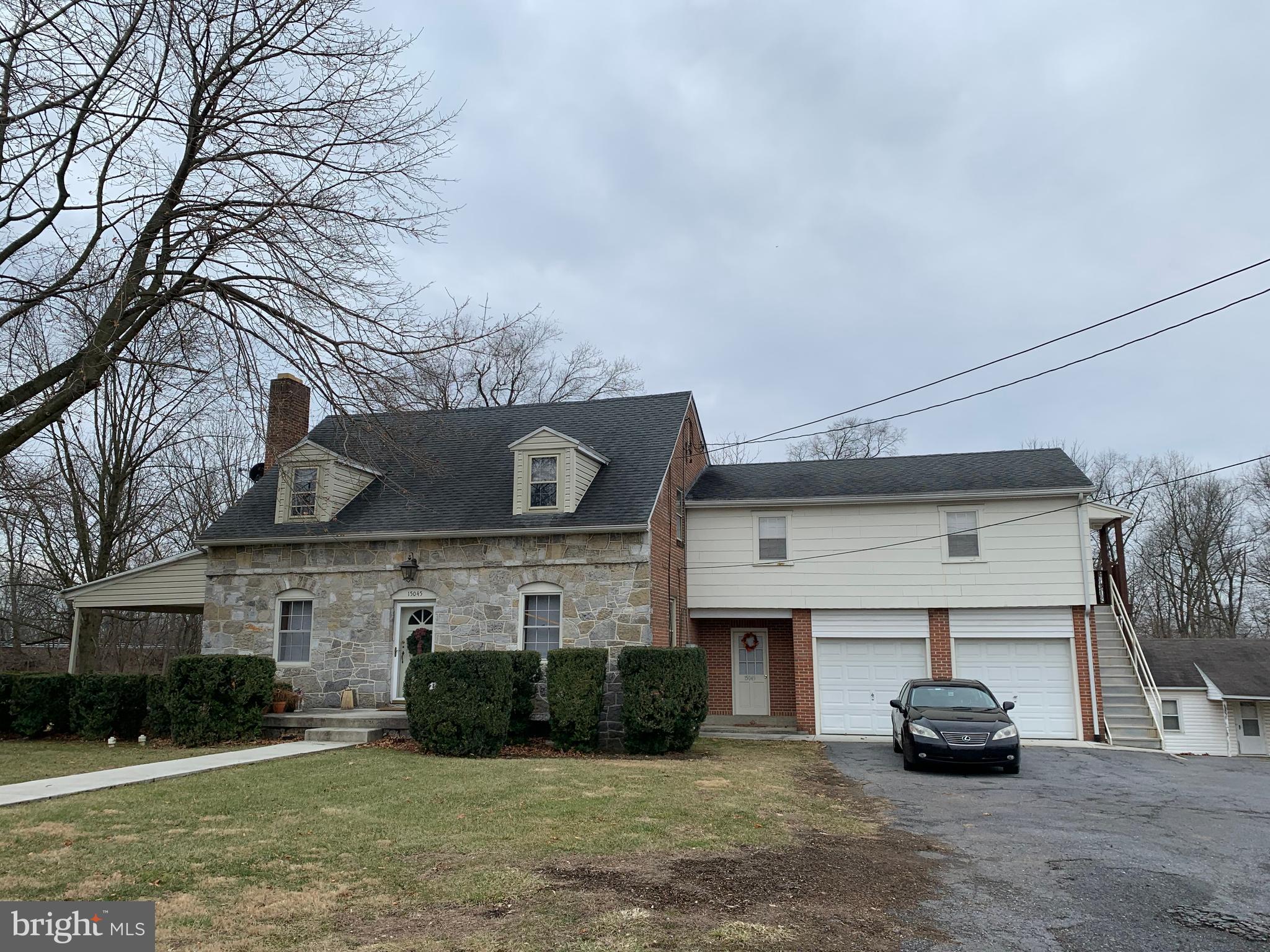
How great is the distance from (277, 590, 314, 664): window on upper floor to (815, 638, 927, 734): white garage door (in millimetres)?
10902

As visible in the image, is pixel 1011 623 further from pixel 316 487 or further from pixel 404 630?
pixel 316 487

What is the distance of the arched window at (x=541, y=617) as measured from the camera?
16781mm

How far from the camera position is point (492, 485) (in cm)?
1825

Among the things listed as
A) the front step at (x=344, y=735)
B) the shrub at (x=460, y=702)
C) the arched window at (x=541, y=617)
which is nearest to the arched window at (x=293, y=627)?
the front step at (x=344, y=735)

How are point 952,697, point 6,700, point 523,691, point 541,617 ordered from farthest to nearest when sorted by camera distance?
point 541,617
point 6,700
point 523,691
point 952,697

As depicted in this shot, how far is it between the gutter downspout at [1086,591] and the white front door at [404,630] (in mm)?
13488

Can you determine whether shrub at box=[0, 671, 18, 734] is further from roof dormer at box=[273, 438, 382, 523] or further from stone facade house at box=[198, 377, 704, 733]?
roof dormer at box=[273, 438, 382, 523]

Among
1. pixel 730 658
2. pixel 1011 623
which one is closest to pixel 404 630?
pixel 730 658

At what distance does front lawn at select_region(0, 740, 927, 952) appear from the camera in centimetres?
511

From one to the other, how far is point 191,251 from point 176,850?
5884 millimetres

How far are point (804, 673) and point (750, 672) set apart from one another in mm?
1758

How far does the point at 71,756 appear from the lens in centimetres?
1306

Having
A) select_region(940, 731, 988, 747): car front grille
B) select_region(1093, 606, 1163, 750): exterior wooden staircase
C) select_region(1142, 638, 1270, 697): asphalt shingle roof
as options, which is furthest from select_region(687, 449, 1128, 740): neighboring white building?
select_region(940, 731, 988, 747): car front grille

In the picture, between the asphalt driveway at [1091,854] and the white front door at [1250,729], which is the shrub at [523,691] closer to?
the asphalt driveway at [1091,854]
